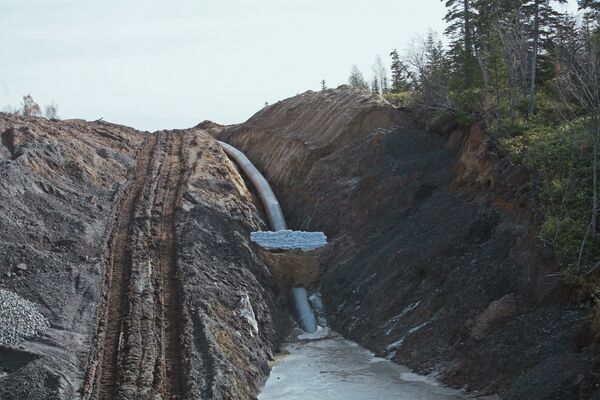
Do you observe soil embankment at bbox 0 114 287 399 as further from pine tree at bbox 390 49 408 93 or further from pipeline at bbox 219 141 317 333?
pine tree at bbox 390 49 408 93

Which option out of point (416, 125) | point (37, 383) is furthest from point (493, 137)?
point (37, 383)

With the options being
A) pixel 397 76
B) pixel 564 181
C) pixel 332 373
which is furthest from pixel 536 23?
pixel 397 76

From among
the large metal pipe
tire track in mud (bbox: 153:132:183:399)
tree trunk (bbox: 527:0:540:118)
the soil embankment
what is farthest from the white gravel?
tree trunk (bbox: 527:0:540:118)

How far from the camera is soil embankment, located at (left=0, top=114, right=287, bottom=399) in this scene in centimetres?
1522

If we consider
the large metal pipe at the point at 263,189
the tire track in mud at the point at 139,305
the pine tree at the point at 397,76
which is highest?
the pine tree at the point at 397,76

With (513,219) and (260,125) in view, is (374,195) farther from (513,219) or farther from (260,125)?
(260,125)

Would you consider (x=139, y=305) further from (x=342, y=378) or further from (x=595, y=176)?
(x=595, y=176)

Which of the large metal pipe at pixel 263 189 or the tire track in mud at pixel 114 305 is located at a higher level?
the large metal pipe at pixel 263 189

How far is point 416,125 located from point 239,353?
52.1ft

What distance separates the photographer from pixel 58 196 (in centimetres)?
2333

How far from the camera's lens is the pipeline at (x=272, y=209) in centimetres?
2327

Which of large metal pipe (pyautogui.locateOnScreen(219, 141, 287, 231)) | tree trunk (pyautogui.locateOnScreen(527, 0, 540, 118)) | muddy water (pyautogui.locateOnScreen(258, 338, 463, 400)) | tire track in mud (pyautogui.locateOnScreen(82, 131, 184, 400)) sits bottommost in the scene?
muddy water (pyautogui.locateOnScreen(258, 338, 463, 400))

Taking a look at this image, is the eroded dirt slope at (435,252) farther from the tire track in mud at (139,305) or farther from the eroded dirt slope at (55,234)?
the eroded dirt slope at (55,234)

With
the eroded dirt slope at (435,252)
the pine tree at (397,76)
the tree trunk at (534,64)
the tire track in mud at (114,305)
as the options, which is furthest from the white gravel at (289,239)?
the pine tree at (397,76)
